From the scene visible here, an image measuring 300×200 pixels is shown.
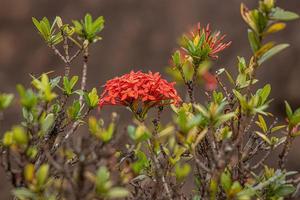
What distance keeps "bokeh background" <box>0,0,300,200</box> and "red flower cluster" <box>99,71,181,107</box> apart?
3166 millimetres

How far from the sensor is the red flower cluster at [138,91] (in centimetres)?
144

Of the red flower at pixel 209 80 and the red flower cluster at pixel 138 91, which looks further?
the red flower at pixel 209 80

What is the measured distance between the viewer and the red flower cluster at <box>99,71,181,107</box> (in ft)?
4.73

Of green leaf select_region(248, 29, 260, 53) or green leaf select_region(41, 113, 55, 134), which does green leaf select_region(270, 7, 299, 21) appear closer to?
green leaf select_region(248, 29, 260, 53)

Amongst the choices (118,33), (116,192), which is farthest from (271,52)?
(118,33)

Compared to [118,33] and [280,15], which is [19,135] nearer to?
[280,15]

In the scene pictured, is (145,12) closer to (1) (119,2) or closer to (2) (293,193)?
(1) (119,2)

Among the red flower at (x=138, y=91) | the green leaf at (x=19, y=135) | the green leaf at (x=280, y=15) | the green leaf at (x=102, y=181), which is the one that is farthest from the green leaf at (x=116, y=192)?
the green leaf at (x=280, y=15)

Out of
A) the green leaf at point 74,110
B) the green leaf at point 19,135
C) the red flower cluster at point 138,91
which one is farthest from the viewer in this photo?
the green leaf at point 74,110

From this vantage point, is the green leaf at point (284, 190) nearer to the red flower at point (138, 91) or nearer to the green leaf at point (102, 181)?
the red flower at point (138, 91)

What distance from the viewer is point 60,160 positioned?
3.85 feet

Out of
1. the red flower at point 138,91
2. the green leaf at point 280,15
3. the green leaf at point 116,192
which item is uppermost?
the red flower at point 138,91

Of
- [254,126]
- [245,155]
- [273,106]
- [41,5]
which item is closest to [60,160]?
[245,155]

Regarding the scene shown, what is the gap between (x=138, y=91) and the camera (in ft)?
4.70
